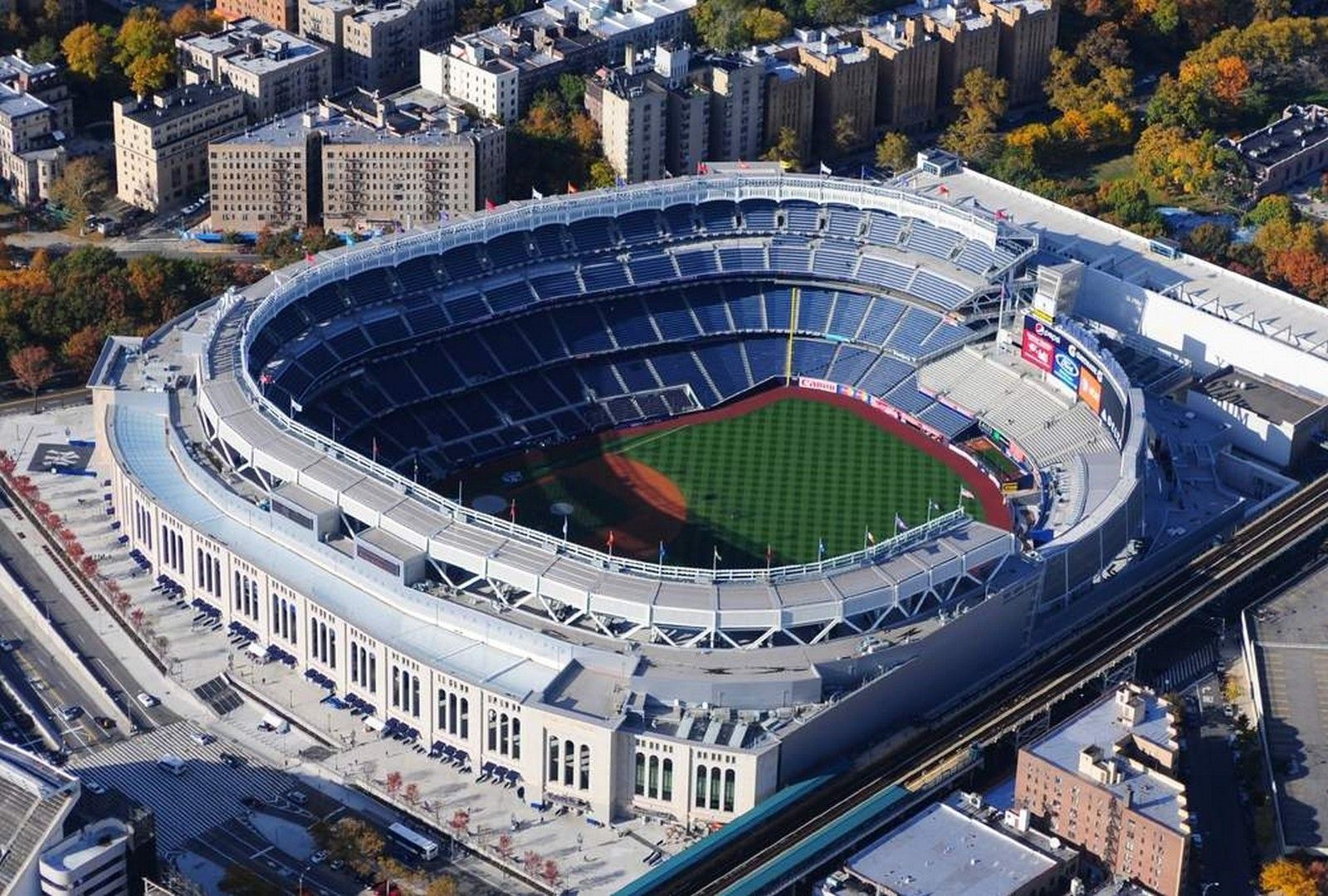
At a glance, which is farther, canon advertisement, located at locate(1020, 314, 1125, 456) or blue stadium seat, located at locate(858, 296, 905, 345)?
blue stadium seat, located at locate(858, 296, 905, 345)

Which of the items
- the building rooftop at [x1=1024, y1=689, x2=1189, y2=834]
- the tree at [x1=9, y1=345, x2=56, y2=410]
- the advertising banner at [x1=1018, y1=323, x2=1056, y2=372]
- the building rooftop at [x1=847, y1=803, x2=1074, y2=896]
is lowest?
the building rooftop at [x1=847, y1=803, x2=1074, y2=896]

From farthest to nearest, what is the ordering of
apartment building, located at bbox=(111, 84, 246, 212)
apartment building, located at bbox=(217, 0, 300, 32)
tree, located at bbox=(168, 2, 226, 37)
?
apartment building, located at bbox=(217, 0, 300, 32) → tree, located at bbox=(168, 2, 226, 37) → apartment building, located at bbox=(111, 84, 246, 212)

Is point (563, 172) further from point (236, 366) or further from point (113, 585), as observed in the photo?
point (113, 585)

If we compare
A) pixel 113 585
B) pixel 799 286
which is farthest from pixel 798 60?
pixel 113 585

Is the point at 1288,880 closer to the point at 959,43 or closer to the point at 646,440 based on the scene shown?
the point at 646,440

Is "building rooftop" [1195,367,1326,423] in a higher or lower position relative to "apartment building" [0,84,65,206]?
lower

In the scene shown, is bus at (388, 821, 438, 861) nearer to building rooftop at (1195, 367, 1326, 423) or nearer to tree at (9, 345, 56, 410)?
tree at (9, 345, 56, 410)

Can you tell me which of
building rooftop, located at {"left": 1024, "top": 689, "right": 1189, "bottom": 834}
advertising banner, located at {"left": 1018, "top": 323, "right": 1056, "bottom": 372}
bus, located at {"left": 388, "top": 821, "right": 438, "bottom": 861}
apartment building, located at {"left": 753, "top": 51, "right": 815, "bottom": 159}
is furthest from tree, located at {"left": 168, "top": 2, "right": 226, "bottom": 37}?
building rooftop, located at {"left": 1024, "top": 689, "right": 1189, "bottom": 834}

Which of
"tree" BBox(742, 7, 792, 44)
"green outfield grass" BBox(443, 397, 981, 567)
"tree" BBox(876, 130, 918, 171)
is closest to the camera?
"green outfield grass" BBox(443, 397, 981, 567)
